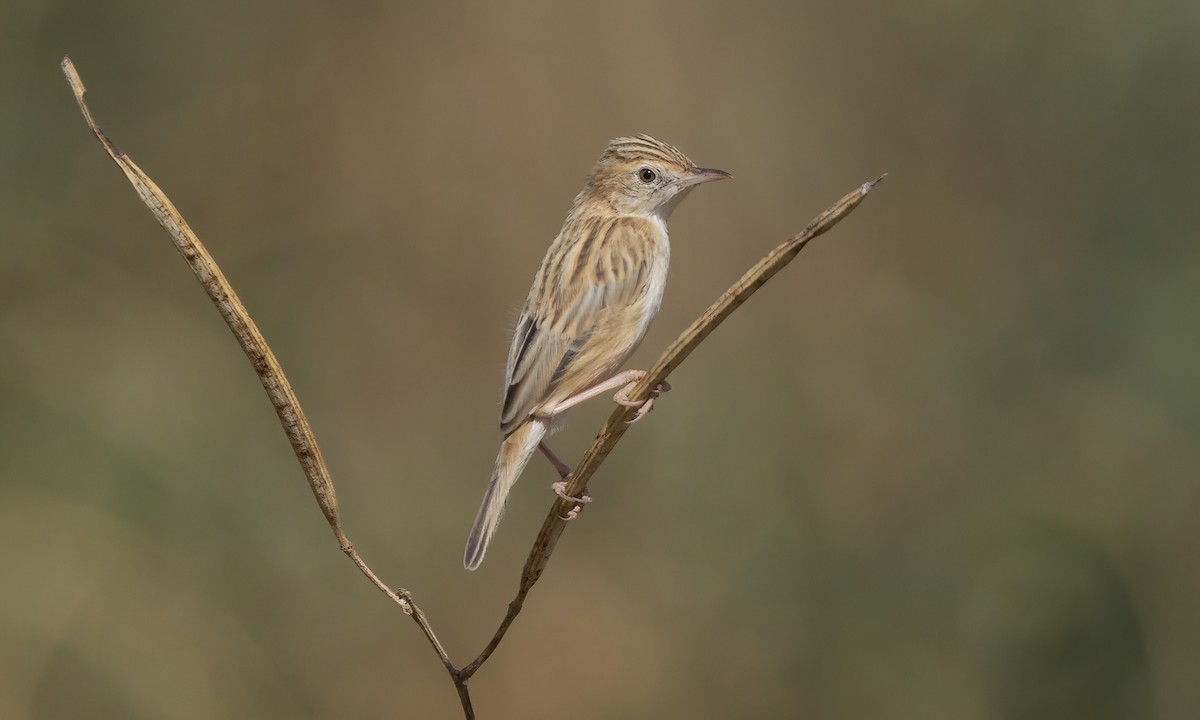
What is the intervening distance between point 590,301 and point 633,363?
283 centimetres

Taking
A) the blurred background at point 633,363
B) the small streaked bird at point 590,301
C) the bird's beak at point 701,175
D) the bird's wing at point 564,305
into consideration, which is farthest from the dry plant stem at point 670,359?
the blurred background at point 633,363

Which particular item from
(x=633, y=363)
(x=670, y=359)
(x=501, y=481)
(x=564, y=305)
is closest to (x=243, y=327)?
(x=670, y=359)

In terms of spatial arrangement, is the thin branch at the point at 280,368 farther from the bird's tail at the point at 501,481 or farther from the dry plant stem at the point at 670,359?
the bird's tail at the point at 501,481

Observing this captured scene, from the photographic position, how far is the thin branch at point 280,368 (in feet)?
5.27

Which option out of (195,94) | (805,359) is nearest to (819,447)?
(805,359)

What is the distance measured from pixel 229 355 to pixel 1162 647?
4938mm

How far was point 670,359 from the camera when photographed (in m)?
1.81

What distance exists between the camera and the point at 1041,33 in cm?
664

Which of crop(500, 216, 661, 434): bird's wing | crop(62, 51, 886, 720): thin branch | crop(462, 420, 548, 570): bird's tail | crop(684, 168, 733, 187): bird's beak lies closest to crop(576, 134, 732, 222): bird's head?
crop(684, 168, 733, 187): bird's beak

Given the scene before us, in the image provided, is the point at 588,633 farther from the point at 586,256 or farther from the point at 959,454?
the point at 586,256

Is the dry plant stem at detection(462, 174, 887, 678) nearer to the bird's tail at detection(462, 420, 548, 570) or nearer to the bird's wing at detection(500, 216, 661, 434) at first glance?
the bird's tail at detection(462, 420, 548, 570)

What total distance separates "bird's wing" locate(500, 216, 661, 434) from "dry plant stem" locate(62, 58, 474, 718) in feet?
3.70

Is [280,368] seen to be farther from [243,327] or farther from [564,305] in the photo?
[564,305]

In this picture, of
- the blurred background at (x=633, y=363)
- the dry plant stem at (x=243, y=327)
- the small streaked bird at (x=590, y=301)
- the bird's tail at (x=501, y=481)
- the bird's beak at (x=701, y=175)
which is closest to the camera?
the dry plant stem at (x=243, y=327)
